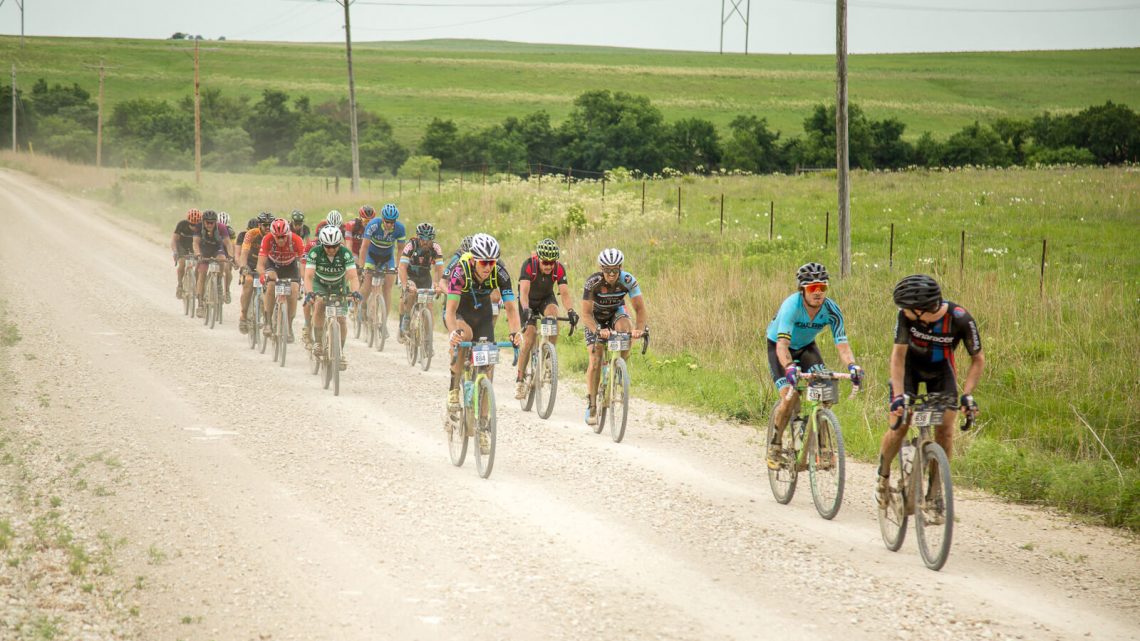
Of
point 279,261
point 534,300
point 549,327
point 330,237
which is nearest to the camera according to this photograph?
point 549,327

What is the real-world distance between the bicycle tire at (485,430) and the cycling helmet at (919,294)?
380 centimetres

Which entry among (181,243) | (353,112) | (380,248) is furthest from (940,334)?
(353,112)

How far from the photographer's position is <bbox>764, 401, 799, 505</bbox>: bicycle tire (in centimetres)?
880

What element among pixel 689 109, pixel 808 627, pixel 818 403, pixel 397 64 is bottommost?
pixel 808 627

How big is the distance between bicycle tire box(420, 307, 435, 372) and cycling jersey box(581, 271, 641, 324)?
15.0ft

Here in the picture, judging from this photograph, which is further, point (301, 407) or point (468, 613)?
point (301, 407)

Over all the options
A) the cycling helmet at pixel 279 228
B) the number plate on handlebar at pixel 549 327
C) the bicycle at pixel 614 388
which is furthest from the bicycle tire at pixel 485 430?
the cycling helmet at pixel 279 228

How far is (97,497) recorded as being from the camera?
28.9 feet

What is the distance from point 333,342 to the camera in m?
14.1

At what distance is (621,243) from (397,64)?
422 ft

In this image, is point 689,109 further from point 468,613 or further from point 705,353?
point 468,613

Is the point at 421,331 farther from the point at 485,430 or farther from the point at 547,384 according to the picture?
the point at 485,430

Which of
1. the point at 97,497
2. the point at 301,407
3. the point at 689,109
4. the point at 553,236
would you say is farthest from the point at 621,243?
the point at 689,109

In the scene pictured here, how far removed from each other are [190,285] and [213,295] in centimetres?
152
